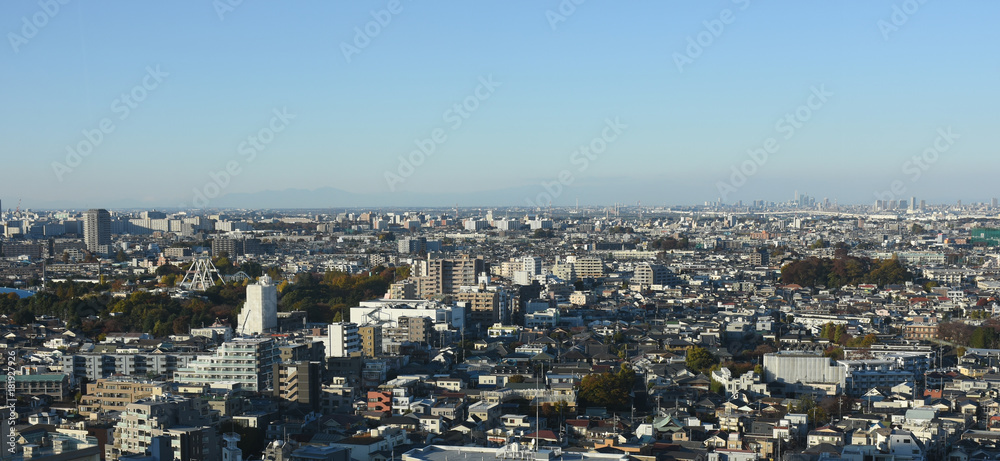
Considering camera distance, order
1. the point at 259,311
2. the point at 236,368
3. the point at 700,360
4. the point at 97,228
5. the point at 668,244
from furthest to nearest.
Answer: the point at 97,228 → the point at 668,244 → the point at 259,311 → the point at 700,360 → the point at 236,368

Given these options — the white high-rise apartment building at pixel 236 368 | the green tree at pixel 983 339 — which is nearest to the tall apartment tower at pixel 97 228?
the white high-rise apartment building at pixel 236 368

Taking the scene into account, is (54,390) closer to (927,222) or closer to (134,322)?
(134,322)

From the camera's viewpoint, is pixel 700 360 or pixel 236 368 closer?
pixel 236 368

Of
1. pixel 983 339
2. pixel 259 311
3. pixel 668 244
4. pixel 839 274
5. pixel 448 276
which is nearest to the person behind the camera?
pixel 983 339

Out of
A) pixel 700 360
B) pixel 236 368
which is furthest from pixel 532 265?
pixel 236 368

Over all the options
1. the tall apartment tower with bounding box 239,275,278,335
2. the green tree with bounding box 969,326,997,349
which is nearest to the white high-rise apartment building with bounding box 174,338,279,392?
the tall apartment tower with bounding box 239,275,278,335

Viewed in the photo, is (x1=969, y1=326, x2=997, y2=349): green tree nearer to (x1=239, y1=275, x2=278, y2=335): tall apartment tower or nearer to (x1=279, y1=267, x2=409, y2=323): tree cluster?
(x1=279, y1=267, x2=409, y2=323): tree cluster

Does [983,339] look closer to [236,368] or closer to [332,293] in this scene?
[236,368]

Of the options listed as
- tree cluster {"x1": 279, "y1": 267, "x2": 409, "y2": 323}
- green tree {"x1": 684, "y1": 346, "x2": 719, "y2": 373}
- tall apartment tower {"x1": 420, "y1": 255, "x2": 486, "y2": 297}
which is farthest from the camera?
tall apartment tower {"x1": 420, "y1": 255, "x2": 486, "y2": 297}

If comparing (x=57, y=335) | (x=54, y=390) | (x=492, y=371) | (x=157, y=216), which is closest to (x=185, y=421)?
(x=54, y=390)
